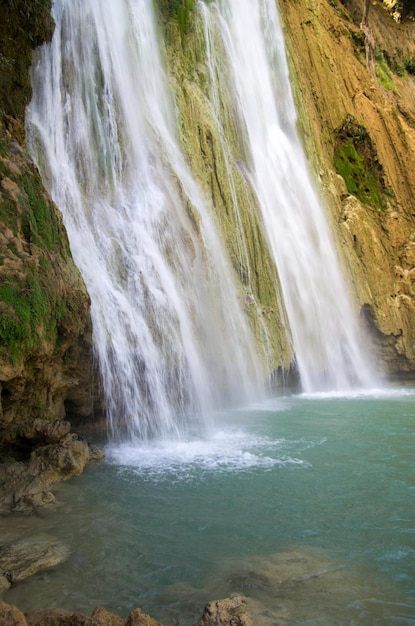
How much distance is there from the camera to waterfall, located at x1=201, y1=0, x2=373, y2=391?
16688 millimetres

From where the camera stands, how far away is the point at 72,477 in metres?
6.46

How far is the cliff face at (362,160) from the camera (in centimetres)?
2000

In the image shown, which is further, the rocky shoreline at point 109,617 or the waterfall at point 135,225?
the waterfall at point 135,225

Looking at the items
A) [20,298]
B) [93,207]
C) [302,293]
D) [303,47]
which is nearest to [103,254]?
[93,207]

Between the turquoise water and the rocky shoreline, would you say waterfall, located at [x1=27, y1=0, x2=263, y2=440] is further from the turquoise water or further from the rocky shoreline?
the rocky shoreline

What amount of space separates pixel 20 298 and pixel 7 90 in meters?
4.34

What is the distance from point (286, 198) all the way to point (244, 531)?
14.9 metres

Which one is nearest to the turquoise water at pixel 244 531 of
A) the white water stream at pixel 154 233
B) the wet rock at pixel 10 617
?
the wet rock at pixel 10 617

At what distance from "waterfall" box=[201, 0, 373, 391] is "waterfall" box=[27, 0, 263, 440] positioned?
3.13 m

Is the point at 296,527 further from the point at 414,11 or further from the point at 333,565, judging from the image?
the point at 414,11

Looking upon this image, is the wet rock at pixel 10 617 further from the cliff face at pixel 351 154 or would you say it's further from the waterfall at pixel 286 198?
the waterfall at pixel 286 198

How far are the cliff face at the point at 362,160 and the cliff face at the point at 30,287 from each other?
13.8 metres

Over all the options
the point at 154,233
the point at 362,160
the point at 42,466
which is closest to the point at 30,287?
the point at 42,466

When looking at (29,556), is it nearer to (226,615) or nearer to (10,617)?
(10,617)
